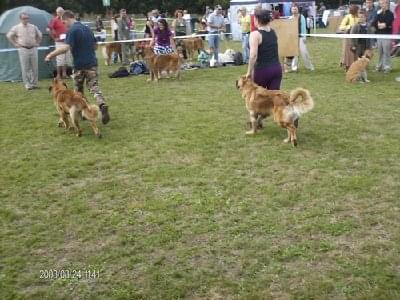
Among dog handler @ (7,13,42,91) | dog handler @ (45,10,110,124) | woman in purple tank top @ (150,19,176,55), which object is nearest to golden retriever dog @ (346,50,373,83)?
woman in purple tank top @ (150,19,176,55)

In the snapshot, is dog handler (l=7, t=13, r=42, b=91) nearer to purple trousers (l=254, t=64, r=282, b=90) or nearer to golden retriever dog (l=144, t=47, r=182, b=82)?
golden retriever dog (l=144, t=47, r=182, b=82)

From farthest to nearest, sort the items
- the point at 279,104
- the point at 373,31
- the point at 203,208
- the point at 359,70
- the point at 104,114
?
the point at 373,31 < the point at 359,70 < the point at 104,114 < the point at 279,104 < the point at 203,208

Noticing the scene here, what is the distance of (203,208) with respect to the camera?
4453 millimetres

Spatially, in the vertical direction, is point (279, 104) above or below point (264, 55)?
below

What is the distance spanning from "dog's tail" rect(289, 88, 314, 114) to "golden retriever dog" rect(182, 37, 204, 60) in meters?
11.4

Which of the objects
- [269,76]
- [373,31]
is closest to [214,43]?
[373,31]

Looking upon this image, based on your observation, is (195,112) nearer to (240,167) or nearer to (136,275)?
(240,167)

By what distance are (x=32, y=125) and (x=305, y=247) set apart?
5918mm

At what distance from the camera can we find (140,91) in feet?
36.4

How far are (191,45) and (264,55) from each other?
10.9 metres

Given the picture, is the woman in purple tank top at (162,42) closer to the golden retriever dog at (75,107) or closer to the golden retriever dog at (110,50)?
the golden retriever dog at (110,50)

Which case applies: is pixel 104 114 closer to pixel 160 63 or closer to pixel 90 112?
pixel 90 112

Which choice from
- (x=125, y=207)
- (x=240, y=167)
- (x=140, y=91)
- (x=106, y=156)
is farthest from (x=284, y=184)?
(x=140, y=91)

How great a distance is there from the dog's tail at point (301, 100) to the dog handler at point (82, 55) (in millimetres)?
3188
